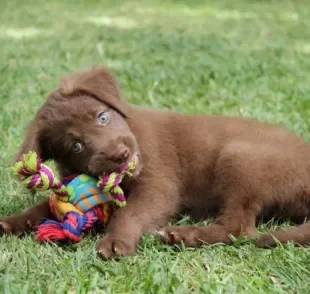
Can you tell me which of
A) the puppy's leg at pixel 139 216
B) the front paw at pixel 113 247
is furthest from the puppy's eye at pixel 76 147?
the front paw at pixel 113 247

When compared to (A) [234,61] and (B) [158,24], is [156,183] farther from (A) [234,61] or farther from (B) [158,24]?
(B) [158,24]

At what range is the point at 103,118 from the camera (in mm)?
3891

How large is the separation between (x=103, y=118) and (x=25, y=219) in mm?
712

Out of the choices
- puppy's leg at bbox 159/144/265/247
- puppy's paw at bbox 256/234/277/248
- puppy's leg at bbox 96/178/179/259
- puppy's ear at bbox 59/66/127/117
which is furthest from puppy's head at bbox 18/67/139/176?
puppy's paw at bbox 256/234/277/248

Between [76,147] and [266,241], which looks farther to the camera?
[76,147]

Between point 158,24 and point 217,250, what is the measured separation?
8258mm

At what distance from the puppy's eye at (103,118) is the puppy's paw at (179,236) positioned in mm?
697

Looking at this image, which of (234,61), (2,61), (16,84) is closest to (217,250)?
(16,84)

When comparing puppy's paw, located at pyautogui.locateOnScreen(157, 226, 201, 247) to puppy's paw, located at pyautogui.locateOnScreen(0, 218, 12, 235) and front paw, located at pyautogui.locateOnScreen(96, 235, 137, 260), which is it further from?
puppy's paw, located at pyautogui.locateOnScreen(0, 218, 12, 235)

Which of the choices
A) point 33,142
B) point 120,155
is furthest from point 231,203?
point 33,142

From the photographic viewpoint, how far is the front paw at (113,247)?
3430 millimetres

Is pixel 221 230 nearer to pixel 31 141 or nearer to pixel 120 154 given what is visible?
pixel 120 154

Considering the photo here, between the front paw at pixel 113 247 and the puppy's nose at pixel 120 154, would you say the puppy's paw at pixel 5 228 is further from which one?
the puppy's nose at pixel 120 154

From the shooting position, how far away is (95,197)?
381cm
